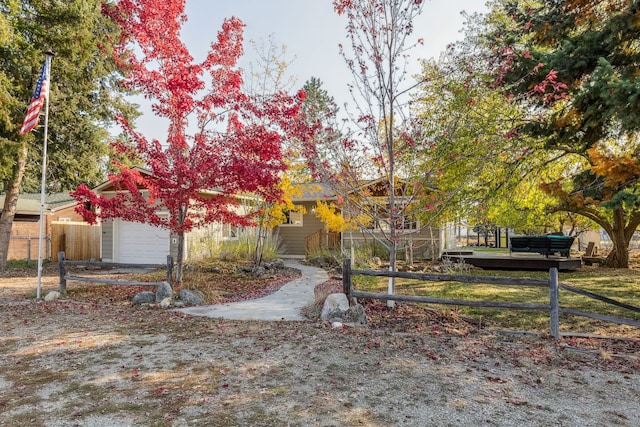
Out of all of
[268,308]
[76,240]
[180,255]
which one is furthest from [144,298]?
[76,240]

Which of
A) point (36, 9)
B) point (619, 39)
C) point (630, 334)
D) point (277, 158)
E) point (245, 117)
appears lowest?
point (630, 334)

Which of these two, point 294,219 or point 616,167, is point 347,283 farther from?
point 294,219

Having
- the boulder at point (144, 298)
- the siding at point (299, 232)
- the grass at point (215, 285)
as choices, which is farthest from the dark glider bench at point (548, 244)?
the boulder at point (144, 298)

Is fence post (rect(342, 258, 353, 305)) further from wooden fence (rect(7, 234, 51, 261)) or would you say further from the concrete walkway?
wooden fence (rect(7, 234, 51, 261))

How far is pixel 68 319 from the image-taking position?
7219 mm

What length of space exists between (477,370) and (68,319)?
6.92m

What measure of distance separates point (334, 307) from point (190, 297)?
138 inches

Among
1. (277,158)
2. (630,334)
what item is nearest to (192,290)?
(277,158)

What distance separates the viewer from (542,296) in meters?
9.39

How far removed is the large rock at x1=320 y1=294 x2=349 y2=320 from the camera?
6.73m

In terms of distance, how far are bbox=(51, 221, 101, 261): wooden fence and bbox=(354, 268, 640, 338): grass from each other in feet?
46.1

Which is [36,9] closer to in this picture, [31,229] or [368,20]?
[31,229]

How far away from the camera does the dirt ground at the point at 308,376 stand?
3.43 m

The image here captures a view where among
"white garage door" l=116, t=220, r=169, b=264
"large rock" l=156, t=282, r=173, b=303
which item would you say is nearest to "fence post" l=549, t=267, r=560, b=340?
"large rock" l=156, t=282, r=173, b=303
